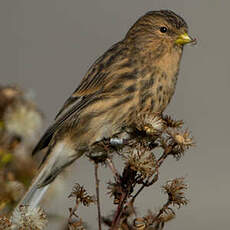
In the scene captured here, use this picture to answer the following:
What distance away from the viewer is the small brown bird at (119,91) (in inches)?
181

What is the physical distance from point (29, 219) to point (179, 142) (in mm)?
883

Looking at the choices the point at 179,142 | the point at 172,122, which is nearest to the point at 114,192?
the point at 179,142

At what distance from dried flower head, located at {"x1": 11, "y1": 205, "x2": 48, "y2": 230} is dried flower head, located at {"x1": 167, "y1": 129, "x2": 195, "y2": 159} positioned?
0.78 meters

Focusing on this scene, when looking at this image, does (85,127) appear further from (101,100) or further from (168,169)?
(168,169)

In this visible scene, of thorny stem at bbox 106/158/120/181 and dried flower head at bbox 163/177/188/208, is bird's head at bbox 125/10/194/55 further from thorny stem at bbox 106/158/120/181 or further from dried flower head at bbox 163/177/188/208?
dried flower head at bbox 163/177/188/208

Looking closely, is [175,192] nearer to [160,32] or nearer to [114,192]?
[114,192]

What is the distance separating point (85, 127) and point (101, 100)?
258mm

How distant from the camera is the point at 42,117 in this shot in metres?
4.11

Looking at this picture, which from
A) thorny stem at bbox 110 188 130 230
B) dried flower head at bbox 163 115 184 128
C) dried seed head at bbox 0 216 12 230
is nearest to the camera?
dried seed head at bbox 0 216 12 230

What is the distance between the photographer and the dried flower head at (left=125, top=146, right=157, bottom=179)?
301cm

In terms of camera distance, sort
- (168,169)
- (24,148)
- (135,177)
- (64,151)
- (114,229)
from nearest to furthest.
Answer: (114,229) < (135,177) < (24,148) < (64,151) < (168,169)

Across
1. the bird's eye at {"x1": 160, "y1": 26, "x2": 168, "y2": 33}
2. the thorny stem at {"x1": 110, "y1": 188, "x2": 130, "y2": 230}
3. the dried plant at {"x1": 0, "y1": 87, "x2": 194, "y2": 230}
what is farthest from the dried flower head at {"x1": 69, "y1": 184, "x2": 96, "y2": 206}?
the bird's eye at {"x1": 160, "y1": 26, "x2": 168, "y2": 33}

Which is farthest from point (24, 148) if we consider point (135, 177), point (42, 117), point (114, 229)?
point (114, 229)

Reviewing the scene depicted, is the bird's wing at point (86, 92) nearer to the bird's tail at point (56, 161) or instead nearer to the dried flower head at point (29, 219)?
the bird's tail at point (56, 161)
